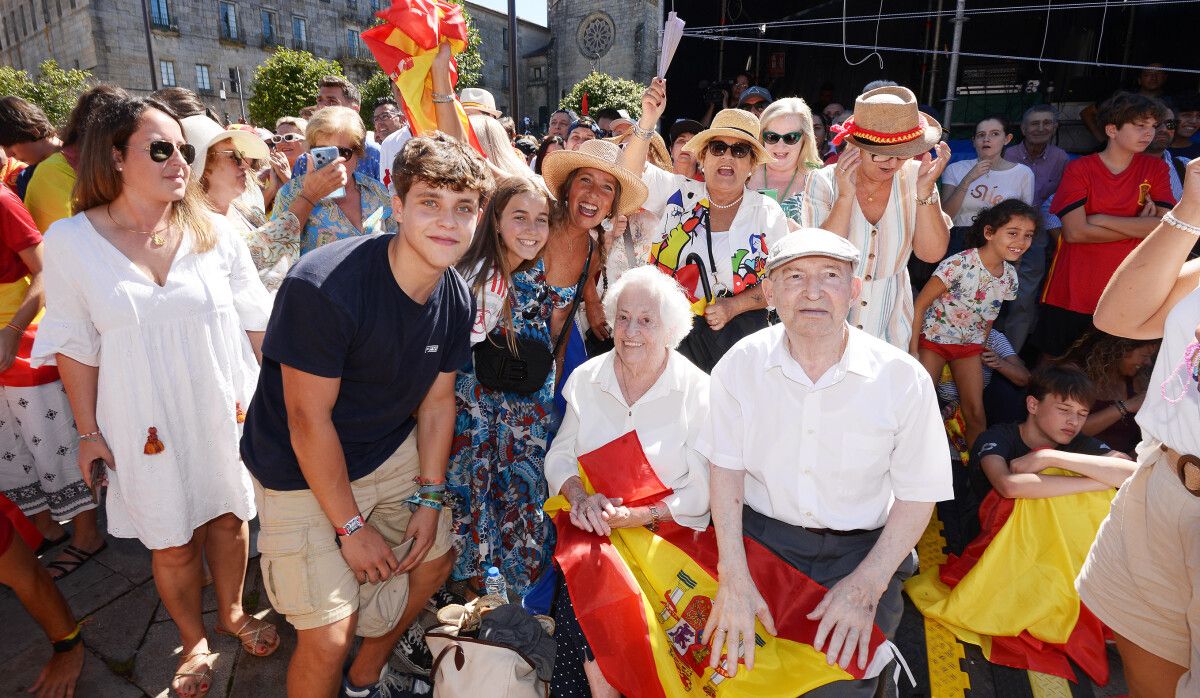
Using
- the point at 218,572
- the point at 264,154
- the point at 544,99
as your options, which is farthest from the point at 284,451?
the point at 544,99

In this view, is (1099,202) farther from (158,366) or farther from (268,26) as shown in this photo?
(268,26)

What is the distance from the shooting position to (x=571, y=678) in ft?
7.66

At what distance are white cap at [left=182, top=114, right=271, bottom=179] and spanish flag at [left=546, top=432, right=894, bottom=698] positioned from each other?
234 cm

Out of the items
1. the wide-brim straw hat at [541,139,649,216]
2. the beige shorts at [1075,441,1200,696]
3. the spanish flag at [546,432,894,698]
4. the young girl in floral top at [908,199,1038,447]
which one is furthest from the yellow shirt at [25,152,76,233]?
the young girl in floral top at [908,199,1038,447]

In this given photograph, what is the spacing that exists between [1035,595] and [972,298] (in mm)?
2011

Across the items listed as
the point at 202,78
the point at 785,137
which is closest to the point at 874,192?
the point at 785,137

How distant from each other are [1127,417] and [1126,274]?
2.75 metres

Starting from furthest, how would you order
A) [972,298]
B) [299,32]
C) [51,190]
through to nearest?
[299,32]
[972,298]
[51,190]

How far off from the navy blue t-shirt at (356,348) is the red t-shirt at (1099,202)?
440cm

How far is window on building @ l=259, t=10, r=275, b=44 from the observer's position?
37.0m

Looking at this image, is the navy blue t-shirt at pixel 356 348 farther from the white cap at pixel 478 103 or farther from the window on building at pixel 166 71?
the window on building at pixel 166 71

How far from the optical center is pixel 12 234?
9.23 ft

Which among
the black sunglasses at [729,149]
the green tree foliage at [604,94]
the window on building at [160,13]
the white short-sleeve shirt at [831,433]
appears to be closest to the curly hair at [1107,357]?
the black sunglasses at [729,149]

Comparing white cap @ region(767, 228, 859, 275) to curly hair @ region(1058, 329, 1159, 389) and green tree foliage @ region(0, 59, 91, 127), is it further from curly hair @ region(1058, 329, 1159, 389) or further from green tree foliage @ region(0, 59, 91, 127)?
green tree foliage @ region(0, 59, 91, 127)
